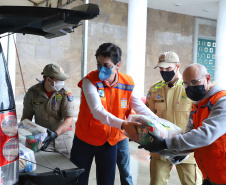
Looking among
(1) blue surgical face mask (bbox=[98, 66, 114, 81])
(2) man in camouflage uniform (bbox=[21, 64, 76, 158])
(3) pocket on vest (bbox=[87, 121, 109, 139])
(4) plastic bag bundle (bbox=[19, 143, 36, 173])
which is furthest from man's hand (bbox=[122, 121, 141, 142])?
(2) man in camouflage uniform (bbox=[21, 64, 76, 158])

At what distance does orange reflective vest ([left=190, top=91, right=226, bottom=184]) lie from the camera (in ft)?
6.46

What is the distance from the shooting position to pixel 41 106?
312 cm

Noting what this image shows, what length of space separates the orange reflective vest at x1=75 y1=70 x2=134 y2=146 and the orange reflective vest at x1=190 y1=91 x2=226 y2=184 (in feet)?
2.46

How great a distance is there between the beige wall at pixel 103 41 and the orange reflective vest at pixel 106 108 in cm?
736

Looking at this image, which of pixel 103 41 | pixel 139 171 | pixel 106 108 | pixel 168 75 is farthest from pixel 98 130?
pixel 103 41

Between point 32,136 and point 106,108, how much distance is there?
647mm

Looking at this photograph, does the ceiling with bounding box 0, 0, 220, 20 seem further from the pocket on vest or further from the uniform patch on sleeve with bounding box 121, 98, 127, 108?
the pocket on vest

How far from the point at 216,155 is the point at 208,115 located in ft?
0.85

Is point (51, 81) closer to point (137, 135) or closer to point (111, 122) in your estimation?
point (111, 122)

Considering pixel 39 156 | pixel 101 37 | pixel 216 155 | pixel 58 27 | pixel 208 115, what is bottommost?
pixel 39 156

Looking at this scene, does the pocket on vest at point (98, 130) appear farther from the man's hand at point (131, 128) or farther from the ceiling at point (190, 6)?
the ceiling at point (190, 6)

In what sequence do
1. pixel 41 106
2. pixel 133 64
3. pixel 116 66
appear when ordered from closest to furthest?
pixel 116 66 < pixel 41 106 < pixel 133 64

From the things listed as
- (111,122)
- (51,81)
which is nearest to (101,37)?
(51,81)

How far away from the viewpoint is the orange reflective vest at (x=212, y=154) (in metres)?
1.97
